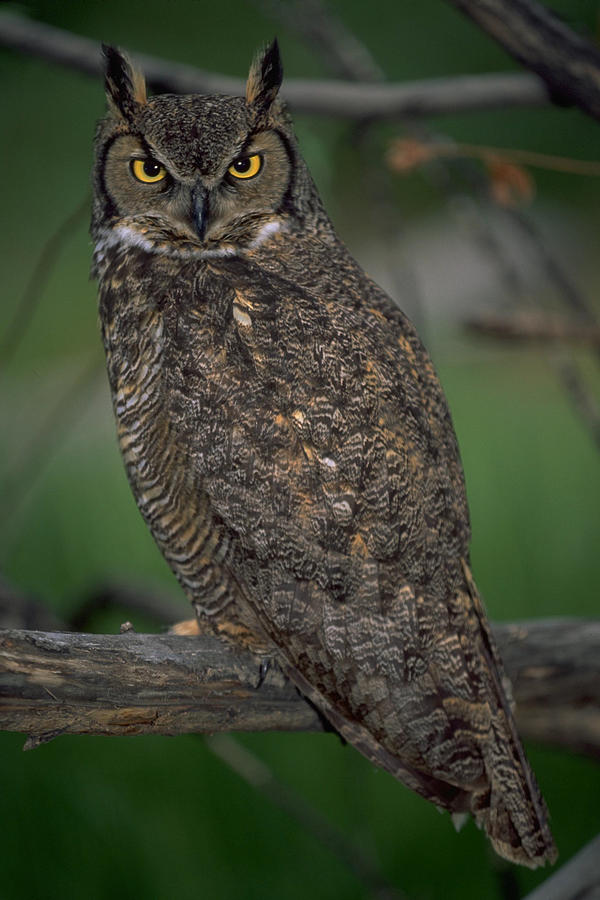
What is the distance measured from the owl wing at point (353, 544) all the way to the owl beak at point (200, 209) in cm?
9

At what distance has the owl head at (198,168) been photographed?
3.78ft

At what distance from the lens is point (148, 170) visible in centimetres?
120

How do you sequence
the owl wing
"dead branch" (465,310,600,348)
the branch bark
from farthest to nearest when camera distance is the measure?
"dead branch" (465,310,600,348)
the owl wing
the branch bark

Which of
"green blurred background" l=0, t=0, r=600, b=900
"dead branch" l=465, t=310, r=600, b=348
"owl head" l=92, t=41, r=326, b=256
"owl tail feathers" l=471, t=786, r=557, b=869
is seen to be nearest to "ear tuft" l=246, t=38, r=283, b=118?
"owl head" l=92, t=41, r=326, b=256

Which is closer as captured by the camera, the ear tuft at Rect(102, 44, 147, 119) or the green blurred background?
the ear tuft at Rect(102, 44, 147, 119)

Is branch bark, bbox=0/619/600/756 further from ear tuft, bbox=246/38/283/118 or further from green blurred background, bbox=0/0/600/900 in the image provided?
ear tuft, bbox=246/38/283/118

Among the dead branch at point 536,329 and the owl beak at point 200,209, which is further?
the dead branch at point 536,329

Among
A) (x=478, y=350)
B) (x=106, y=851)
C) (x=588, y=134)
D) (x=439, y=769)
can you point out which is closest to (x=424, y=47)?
(x=588, y=134)

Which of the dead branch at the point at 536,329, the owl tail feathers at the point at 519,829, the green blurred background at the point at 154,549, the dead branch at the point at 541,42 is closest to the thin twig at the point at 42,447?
the green blurred background at the point at 154,549

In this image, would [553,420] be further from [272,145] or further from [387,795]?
[272,145]

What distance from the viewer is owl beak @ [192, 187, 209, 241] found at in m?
1.14

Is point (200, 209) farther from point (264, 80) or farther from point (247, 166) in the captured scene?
point (264, 80)

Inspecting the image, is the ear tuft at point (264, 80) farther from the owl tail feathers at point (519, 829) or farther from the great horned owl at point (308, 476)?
the owl tail feathers at point (519, 829)

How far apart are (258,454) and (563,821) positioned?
132 cm
